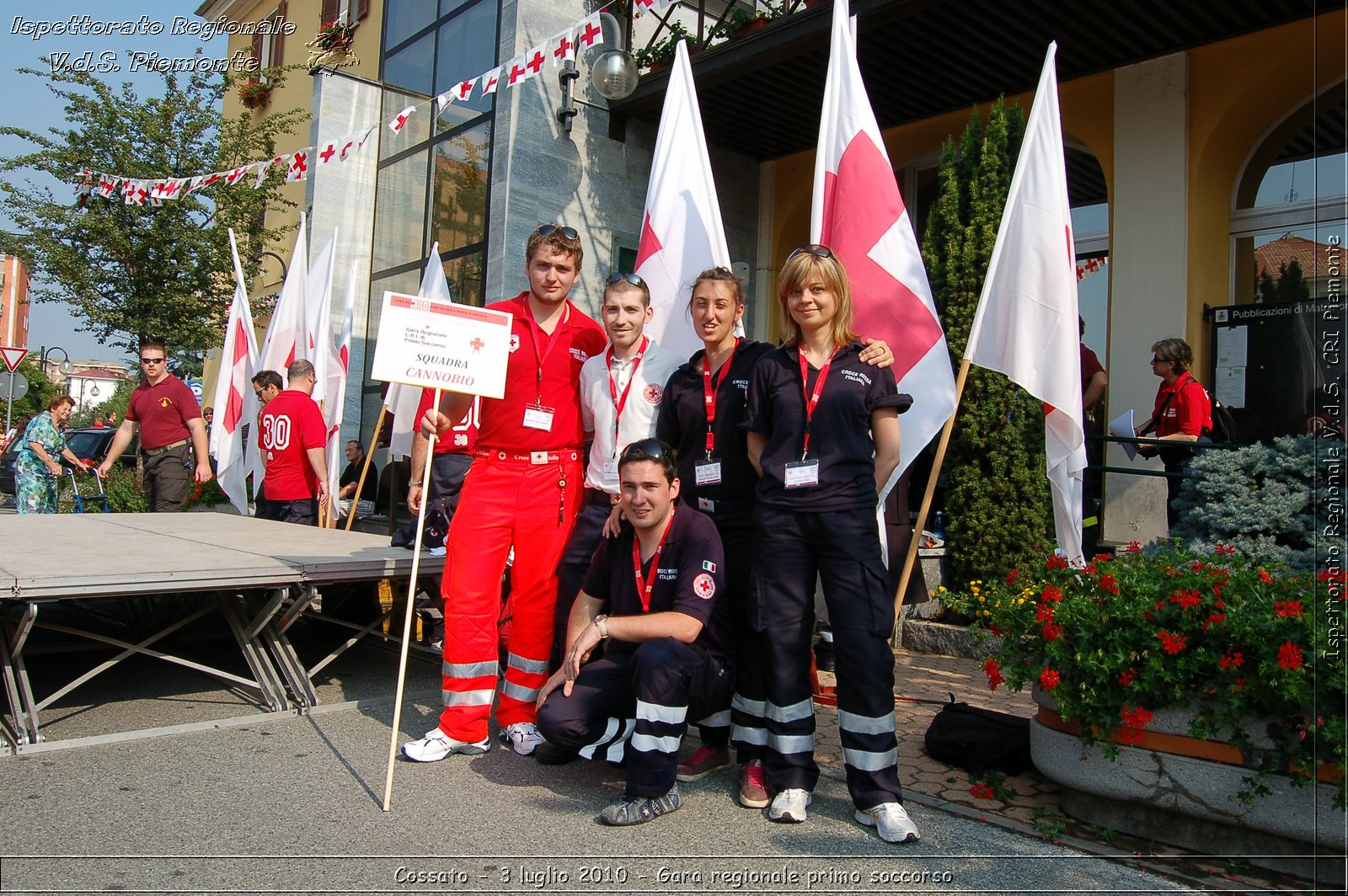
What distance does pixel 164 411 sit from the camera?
8.30 m

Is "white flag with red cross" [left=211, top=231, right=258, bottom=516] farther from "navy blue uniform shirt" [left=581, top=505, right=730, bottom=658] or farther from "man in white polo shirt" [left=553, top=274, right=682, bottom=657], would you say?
"navy blue uniform shirt" [left=581, top=505, right=730, bottom=658]

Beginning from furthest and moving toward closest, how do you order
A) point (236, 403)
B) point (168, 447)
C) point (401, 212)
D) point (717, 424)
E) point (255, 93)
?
point (255, 93)
point (401, 212)
point (236, 403)
point (168, 447)
point (717, 424)

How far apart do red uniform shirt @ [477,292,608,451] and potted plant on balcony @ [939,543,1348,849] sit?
204cm

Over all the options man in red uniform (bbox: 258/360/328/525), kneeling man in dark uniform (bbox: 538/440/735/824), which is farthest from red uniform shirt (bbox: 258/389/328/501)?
kneeling man in dark uniform (bbox: 538/440/735/824)

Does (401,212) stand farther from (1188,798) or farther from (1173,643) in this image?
(1188,798)

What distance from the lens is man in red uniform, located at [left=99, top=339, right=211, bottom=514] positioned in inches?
326

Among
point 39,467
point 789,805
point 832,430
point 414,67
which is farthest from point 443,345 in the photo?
point 39,467

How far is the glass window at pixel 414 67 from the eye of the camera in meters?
13.3

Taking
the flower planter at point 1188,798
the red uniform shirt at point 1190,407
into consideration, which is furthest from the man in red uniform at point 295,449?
the red uniform shirt at point 1190,407

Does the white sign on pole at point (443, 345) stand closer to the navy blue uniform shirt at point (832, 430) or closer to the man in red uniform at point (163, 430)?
the navy blue uniform shirt at point (832, 430)

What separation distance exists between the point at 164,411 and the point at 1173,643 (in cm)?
786

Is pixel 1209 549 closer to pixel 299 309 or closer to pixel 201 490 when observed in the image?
pixel 299 309

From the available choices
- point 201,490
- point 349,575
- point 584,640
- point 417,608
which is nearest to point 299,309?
point 201,490

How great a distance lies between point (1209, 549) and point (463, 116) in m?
9.79
